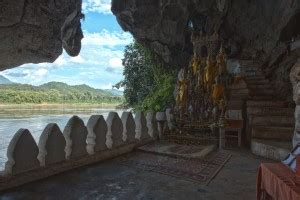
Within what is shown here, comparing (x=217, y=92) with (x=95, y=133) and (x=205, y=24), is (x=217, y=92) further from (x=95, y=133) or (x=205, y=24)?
(x=205, y=24)

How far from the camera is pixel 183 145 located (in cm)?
913

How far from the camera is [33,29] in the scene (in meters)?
6.33

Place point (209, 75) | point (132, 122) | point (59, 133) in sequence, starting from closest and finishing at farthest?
1. point (59, 133)
2. point (132, 122)
3. point (209, 75)

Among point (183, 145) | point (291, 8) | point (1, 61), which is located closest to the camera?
point (1, 61)

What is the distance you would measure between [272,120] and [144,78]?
1176 centimetres

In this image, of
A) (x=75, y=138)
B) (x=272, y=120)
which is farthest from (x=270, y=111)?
(x=75, y=138)

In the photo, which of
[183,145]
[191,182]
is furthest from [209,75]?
[191,182]

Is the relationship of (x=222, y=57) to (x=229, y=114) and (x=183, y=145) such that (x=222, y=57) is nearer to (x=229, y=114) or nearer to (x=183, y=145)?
(x=229, y=114)

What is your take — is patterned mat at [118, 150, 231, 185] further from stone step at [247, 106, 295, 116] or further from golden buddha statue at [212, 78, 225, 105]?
stone step at [247, 106, 295, 116]

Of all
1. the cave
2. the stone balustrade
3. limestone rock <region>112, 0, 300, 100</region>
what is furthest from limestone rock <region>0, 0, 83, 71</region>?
limestone rock <region>112, 0, 300, 100</region>

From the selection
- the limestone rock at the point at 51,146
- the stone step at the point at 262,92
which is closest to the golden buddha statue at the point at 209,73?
the stone step at the point at 262,92

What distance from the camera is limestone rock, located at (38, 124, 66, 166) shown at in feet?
18.3

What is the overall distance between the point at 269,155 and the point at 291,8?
8.67m

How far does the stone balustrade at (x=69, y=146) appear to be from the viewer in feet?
16.4
